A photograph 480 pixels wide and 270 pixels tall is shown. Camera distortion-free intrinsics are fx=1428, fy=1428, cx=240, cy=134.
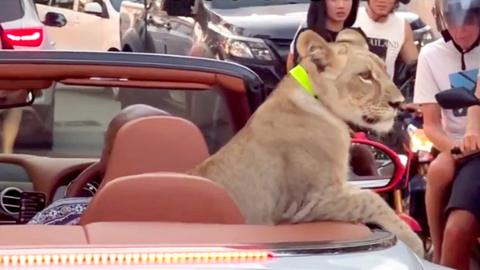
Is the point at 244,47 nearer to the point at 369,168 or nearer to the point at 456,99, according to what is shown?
the point at 369,168

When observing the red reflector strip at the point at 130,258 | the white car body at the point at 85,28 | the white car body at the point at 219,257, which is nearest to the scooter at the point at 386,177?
the white car body at the point at 219,257

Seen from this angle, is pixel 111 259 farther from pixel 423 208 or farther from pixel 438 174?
pixel 423 208

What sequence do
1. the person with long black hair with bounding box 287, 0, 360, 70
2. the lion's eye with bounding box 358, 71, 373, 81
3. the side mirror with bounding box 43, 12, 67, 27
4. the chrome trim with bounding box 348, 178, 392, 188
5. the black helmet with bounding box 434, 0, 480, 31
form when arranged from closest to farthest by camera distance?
the lion's eye with bounding box 358, 71, 373, 81 → the chrome trim with bounding box 348, 178, 392, 188 → the black helmet with bounding box 434, 0, 480, 31 → the person with long black hair with bounding box 287, 0, 360, 70 → the side mirror with bounding box 43, 12, 67, 27

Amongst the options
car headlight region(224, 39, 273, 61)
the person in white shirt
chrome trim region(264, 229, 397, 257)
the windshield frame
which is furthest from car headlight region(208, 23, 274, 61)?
chrome trim region(264, 229, 397, 257)

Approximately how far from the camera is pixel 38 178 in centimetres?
655

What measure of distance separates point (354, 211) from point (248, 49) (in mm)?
9956

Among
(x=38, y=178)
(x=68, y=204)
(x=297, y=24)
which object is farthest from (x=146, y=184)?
(x=297, y=24)

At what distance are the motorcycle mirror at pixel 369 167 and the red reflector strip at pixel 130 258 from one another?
8.57 feet

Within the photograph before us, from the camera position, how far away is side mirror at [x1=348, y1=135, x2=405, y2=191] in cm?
591

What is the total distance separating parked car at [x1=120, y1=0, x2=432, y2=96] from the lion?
850 cm

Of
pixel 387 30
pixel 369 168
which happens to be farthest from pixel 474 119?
pixel 387 30

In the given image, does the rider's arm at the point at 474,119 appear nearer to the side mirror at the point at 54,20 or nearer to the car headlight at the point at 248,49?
the car headlight at the point at 248,49

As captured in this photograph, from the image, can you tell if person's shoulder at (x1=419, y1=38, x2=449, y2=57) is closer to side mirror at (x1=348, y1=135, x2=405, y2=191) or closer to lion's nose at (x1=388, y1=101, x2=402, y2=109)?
side mirror at (x1=348, y1=135, x2=405, y2=191)

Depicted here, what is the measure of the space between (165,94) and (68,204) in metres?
1.83
